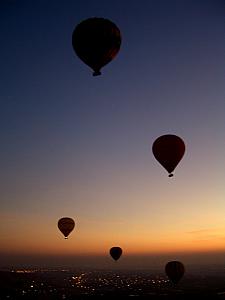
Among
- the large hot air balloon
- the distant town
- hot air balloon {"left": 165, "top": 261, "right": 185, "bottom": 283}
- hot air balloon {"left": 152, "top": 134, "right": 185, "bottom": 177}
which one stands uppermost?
the distant town

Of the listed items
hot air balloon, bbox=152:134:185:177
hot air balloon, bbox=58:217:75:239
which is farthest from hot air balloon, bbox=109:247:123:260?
hot air balloon, bbox=152:134:185:177

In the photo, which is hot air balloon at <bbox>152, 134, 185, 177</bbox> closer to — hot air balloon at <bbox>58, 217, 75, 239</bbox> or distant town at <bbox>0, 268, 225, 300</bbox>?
distant town at <bbox>0, 268, 225, 300</bbox>

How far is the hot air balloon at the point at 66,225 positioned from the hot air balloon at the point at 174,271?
946 cm

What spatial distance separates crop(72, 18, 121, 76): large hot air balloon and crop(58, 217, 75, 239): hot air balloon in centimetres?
2039

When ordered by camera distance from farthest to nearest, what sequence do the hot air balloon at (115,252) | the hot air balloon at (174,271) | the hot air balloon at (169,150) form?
1. the hot air balloon at (115,252)
2. the hot air balloon at (174,271)
3. the hot air balloon at (169,150)

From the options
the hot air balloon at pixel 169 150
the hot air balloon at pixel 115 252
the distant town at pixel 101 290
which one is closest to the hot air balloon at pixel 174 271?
the distant town at pixel 101 290

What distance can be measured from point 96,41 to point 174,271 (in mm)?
22838

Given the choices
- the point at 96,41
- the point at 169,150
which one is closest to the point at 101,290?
the point at 169,150

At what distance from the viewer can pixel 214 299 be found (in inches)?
715

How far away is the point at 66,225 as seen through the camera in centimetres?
3425

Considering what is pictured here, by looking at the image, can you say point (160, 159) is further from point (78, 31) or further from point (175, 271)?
point (175, 271)

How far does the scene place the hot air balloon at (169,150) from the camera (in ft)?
71.6

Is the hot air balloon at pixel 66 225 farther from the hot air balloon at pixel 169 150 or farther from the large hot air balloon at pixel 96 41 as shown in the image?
the large hot air balloon at pixel 96 41

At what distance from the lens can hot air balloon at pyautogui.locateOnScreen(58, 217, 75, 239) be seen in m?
33.7
